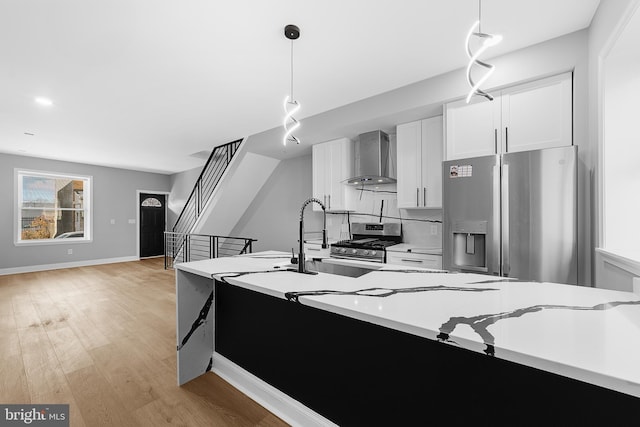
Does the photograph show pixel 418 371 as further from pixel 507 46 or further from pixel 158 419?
pixel 507 46

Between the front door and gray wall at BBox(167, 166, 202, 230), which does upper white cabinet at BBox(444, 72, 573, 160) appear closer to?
gray wall at BBox(167, 166, 202, 230)

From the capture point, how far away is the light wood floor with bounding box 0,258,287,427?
171cm

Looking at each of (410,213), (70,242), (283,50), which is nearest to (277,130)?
(283,50)

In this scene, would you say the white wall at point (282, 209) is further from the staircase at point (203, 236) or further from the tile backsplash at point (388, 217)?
the tile backsplash at point (388, 217)

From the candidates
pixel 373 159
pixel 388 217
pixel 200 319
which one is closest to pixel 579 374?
pixel 200 319

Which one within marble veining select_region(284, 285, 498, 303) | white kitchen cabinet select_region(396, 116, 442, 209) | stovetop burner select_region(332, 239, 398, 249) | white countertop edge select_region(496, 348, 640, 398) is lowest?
stovetop burner select_region(332, 239, 398, 249)

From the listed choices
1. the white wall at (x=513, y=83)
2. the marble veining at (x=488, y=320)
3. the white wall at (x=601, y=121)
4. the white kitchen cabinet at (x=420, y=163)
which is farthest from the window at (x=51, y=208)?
the white wall at (x=601, y=121)

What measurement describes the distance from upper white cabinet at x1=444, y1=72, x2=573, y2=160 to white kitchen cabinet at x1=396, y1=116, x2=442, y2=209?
35 cm

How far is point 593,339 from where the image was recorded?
0.74 metres

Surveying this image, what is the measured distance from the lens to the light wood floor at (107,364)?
5.61 feet

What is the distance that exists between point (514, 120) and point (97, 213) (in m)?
8.47

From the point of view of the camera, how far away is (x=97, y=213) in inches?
273

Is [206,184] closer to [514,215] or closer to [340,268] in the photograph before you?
[340,268]

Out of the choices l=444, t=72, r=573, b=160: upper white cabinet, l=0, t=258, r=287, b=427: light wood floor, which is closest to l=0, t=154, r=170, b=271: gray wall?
l=0, t=258, r=287, b=427: light wood floor
